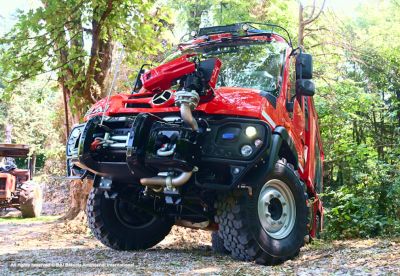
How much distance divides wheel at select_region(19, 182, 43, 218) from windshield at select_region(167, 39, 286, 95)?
10969 mm

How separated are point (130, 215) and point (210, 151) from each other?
2.05 m

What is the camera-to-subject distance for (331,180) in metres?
15.7

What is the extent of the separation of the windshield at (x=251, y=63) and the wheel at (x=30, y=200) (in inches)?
432

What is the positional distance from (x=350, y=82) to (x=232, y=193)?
33.0ft

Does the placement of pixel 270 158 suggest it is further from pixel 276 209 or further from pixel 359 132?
pixel 359 132

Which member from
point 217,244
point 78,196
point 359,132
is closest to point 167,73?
point 217,244

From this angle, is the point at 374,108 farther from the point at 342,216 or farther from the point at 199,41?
the point at 199,41

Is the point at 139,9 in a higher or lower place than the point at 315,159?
higher

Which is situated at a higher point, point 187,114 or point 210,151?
point 187,114

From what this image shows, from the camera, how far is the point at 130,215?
6438mm

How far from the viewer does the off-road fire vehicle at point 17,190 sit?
49.1ft

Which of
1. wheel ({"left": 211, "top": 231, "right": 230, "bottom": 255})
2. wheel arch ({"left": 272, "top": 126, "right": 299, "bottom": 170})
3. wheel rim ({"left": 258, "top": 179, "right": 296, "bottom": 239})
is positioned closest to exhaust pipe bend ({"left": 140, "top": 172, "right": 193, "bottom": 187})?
wheel rim ({"left": 258, "top": 179, "right": 296, "bottom": 239})

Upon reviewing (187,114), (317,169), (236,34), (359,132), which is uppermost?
(236,34)

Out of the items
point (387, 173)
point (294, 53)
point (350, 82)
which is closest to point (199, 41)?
point (294, 53)
